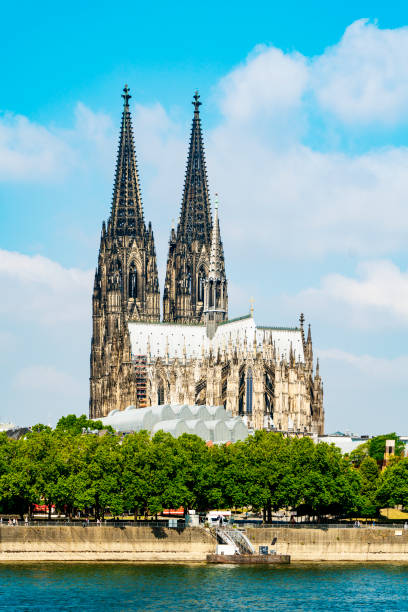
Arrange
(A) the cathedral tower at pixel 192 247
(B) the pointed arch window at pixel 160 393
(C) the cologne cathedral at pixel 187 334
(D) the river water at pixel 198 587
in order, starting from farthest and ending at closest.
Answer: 1. (A) the cathedral tower at pixel 192 247
2. (B) the pointed arch window at pixel 160 393
3. (C) the cologne cathedral at pixel 187 334
4. (D) the river water at pixel 198 587

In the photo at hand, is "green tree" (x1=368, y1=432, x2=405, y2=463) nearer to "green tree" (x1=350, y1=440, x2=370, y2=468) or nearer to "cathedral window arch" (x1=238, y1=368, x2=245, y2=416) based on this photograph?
"green tree" (x1=350, y1=440, x2=370, y2=468)

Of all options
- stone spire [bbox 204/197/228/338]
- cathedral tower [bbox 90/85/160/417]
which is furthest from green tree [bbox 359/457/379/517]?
cathedral tower [bbox 90/85/160/417]

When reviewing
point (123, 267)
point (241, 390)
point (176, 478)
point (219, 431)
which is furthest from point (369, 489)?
point (123, 267)

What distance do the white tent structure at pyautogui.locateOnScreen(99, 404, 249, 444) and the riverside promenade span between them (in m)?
41.3

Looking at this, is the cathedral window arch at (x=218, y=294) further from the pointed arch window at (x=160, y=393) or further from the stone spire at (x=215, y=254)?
the pointed arch window at (x=160, y=393)

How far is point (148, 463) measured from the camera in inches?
4080

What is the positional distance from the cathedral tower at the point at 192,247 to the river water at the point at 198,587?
103554 millimetres

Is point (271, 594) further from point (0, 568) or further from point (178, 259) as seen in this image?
point (178, 259)

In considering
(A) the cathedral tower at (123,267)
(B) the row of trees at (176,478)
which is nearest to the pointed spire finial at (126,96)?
(A) the cathedral tower at (123,267)

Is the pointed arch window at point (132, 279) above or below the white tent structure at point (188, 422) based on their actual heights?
above

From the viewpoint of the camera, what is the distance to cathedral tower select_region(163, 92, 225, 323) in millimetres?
197000

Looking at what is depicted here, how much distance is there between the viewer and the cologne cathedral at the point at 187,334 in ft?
557

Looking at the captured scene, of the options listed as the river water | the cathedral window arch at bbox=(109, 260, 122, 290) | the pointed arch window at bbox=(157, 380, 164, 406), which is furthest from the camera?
the cathedral window arch at bbox=(109, 260, 122, 290)

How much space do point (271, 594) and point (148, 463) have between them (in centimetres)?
2447
